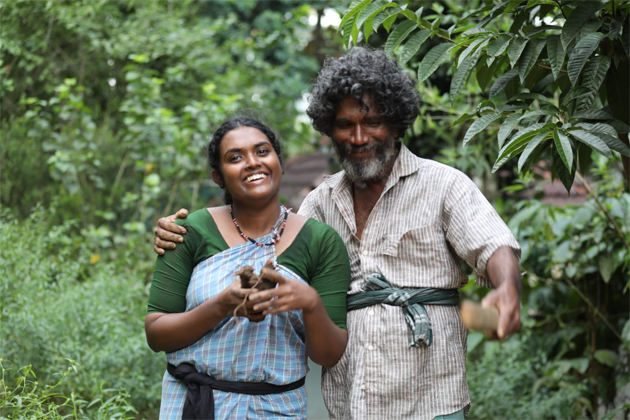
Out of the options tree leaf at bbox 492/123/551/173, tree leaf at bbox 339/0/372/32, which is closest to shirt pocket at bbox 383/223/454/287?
tree leaf at bbox 492/123/551/173

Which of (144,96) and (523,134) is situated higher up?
(144,96)

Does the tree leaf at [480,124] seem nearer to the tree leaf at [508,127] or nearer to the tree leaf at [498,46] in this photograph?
the tree leaf at [508,127]

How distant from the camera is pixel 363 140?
2389 mm

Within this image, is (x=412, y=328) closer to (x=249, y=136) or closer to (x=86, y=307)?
(x=249, y=136)

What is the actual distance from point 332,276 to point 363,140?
1.60 ft

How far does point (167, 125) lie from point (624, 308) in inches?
151

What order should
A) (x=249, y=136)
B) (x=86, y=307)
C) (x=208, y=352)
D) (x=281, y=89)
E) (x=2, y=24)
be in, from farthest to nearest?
(x=281, y=89), (x=2, y=24), (x=86, y=307), (x=249, y=136), (x=208, y=352)

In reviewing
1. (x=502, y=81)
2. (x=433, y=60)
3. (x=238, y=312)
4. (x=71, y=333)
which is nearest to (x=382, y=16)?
(x=433, y=60)

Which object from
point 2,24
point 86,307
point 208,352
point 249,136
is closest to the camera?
point 208,352

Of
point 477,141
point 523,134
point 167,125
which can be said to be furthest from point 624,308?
point 167,125

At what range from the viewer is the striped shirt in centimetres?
227

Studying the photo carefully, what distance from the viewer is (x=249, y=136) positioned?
233 cm

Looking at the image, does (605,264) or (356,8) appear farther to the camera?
(605,264)

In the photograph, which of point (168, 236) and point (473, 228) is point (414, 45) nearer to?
point (473, 228)
